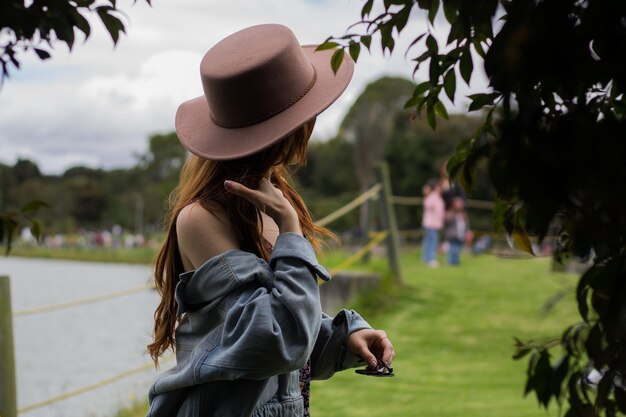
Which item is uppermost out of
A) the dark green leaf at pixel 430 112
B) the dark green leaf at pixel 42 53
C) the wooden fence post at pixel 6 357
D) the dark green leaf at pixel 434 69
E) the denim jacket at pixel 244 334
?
the dark green leaf at pixel 42 53

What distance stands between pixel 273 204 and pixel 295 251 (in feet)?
0.38

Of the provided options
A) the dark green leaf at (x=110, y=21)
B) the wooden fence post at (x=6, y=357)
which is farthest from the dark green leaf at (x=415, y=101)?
the wooden fence post at (x=6, y=357)

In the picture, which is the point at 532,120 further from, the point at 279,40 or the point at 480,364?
the point at 480,364

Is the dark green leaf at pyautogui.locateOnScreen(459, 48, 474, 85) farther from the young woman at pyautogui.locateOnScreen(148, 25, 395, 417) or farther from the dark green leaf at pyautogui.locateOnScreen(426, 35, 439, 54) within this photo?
the young woman at pyautogui.locateOnScreen(148, 25, 395, 417)

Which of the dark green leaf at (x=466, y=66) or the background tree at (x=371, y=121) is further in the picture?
the background tree at (x=371, y=121)

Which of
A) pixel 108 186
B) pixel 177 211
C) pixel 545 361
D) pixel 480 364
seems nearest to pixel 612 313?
pixel 545 361

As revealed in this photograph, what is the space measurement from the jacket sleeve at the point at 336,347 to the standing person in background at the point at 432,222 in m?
9.57

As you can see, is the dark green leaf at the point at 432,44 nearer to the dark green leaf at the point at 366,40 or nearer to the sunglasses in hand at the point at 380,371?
the dark green leaf at the point at 366,40

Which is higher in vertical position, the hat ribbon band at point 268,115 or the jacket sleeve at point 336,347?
the hat ribbon band at point 268,115

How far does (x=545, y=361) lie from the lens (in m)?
1.42

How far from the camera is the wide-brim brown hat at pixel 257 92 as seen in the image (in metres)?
1.74

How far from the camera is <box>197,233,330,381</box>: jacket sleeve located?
1.53m

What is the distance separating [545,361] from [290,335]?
451mm

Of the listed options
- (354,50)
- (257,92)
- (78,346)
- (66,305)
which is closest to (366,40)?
(354,50)
